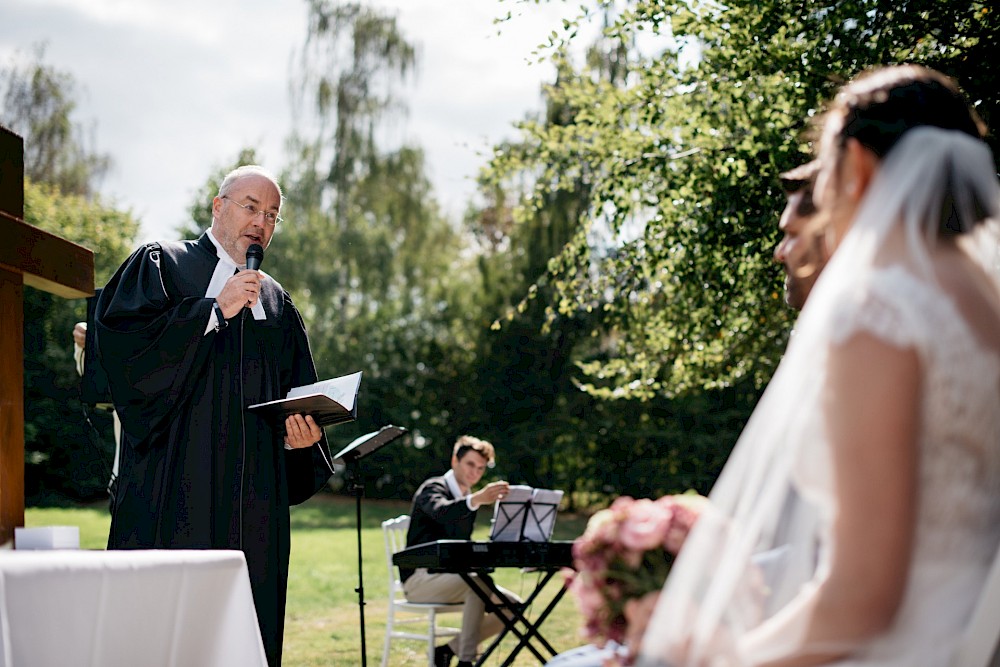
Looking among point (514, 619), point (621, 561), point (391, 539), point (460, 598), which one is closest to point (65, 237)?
point (391, 539)

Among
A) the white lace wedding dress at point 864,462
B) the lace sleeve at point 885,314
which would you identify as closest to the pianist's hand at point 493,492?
the white lace wedding dress at point 864,462

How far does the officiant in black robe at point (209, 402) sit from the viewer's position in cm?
397

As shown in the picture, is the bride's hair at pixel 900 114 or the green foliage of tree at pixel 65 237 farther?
the green foliage of tree at pixel 65 237

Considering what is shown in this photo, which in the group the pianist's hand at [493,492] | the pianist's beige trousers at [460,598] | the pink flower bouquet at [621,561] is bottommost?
the pianist's beige trousers at [460,598]

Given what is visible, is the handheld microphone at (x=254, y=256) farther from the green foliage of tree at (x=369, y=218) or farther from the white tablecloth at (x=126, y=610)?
the green foliage of tree at (x=369, y=218)

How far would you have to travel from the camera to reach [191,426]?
4.05 m

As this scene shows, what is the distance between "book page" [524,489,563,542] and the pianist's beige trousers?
1.46ft

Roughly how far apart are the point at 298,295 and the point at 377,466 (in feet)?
18.2

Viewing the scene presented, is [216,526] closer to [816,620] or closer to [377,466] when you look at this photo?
[816,620]

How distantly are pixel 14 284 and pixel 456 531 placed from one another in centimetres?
465

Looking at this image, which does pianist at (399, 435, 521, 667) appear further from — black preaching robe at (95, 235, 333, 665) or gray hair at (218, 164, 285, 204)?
gray hair at (218, 164, 285, 204)

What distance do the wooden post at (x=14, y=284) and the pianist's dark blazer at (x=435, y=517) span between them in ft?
13.8

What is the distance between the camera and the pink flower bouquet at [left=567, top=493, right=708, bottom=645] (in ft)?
6.54

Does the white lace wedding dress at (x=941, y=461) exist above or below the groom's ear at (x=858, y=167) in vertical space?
below
